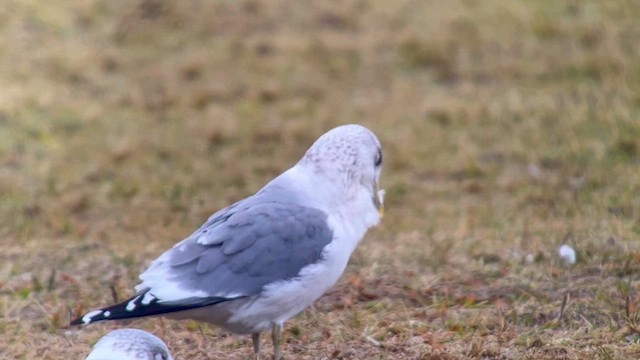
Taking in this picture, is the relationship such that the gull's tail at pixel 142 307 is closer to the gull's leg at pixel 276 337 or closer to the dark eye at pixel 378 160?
the gull's leg at pixel 276 337

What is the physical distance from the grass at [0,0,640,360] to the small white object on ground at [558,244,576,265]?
4 centimetres

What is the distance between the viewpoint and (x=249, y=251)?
13.2ft

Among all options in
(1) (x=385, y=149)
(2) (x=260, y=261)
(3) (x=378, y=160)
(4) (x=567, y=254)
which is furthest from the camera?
(1) (x=385, y=149)

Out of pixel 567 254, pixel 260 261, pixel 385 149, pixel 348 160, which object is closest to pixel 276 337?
pixel 260 261

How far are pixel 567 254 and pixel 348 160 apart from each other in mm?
1804

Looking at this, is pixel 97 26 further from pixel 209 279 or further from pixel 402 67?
pixel 209 279

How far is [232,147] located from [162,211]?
1.41 metres

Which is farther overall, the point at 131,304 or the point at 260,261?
the point at 260,261

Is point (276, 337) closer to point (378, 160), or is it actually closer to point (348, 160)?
point (348, 160)

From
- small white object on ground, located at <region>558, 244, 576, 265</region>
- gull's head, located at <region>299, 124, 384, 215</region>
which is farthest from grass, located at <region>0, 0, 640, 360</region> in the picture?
gull's head, located at <region>299, 124, 384, 215</region>

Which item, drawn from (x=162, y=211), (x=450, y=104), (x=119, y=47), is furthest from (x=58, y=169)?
Answer: (x=450, y=104)

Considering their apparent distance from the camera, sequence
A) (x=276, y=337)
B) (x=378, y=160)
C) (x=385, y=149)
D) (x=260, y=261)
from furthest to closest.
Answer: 1. (x=385, y=149)
2. (x=378, y=160)
3. (x=276, y=337)
4. (x=260, y=261)

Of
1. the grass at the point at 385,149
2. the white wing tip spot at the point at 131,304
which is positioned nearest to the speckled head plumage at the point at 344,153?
the grass at the point at 385,149

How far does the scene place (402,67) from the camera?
9828 mm
